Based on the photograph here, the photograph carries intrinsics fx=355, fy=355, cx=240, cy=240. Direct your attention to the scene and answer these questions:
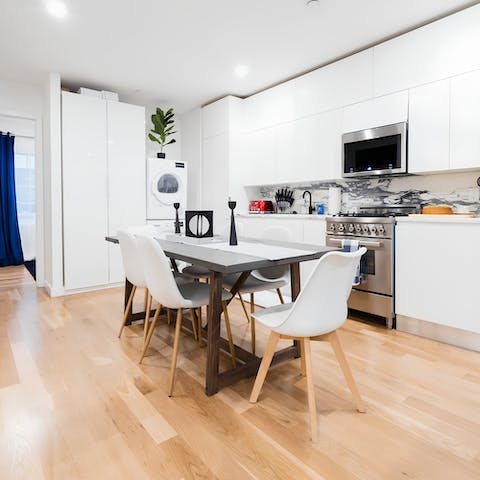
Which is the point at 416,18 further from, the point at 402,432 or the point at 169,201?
the point at 169,201

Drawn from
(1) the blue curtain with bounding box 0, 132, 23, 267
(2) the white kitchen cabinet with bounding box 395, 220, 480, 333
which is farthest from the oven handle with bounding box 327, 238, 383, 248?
(1) the blue curtain with bounding box 0, 132, 23, 267

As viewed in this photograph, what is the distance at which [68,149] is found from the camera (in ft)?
13.1

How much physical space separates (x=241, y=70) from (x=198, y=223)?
6.72ft

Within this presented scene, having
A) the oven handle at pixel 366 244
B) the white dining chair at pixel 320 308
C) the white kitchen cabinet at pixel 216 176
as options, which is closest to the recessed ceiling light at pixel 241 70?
the white kitchen cabinet at pixel 216 176

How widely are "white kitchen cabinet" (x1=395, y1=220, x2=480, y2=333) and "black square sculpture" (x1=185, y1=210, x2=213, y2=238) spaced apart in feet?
4.88

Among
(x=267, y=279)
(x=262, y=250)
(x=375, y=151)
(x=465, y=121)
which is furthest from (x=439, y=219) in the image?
(x=262, y=250)

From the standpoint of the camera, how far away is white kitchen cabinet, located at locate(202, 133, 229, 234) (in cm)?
463

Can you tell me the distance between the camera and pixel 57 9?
263 cm

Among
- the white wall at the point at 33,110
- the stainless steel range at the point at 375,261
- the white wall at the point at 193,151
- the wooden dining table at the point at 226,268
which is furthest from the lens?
the white wall at the point at 193,151

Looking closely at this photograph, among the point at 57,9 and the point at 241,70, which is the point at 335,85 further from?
the point at 57,9

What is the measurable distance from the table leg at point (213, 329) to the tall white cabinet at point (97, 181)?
9.36ft

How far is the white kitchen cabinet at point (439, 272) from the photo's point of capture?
94.7 inches

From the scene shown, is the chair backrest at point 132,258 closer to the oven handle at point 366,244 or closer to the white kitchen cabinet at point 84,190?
the oven handle at point 366,244

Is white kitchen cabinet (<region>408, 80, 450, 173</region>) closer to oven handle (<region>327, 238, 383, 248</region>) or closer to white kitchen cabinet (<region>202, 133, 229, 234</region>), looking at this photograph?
oven handle (<region>327, 238, 383, 248</region>)
